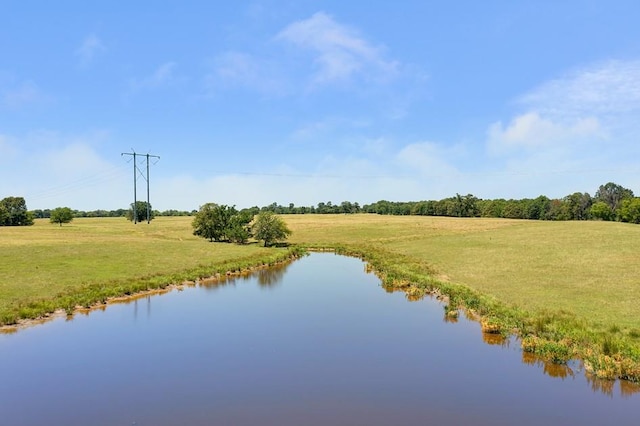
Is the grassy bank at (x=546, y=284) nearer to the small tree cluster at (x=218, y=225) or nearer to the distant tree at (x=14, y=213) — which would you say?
the small tree cluster at (x=218, y=225)

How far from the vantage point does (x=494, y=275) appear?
1492 inches

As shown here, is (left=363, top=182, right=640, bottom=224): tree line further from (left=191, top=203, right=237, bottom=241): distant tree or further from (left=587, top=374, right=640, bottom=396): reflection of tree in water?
(left=587, top=374, right=640, bottom=396): reflection of tree in water

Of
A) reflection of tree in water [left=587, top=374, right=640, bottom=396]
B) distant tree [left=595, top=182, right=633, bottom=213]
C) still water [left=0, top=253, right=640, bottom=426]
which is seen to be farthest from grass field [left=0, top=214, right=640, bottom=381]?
distant tree [left=595, top=182, right=633, bottom=213]

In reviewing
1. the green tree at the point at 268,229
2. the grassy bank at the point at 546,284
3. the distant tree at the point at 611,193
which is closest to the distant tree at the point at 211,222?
the green tree at the point at 268,229

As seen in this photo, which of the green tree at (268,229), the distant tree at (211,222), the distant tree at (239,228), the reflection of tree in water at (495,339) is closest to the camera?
the reflection of tree in water at (495,339)

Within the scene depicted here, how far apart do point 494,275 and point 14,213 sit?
12980cm

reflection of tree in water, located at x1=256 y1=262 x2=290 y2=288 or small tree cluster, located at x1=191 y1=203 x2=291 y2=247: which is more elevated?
small tree cluster, located at x1=191 y1=203 x2=291 y2=247

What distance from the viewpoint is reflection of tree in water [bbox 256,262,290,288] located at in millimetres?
42406

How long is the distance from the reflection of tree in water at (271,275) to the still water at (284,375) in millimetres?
13253

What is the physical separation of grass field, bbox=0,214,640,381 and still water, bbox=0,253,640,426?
2.21 meters

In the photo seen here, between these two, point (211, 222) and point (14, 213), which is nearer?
point (211, 222)

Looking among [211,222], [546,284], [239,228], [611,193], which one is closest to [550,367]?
[546,284]

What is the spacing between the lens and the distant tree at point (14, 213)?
11800 centimetres

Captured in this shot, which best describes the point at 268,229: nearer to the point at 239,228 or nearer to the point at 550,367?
the point at 239,228
